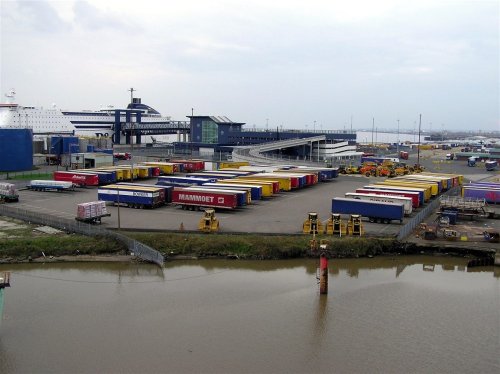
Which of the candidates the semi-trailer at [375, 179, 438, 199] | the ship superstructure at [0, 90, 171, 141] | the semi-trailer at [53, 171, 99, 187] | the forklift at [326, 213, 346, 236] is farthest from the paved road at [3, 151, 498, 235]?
the ship superstructure at [0, 90, 171, 141]

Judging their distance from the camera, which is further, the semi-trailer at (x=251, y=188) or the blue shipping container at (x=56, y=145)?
the blue shipping container at (x=56, y=145)

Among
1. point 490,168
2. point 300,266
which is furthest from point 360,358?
point 490,168

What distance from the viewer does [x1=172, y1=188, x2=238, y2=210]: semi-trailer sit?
27359mm

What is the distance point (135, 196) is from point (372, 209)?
1293 cm

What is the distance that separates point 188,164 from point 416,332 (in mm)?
36276

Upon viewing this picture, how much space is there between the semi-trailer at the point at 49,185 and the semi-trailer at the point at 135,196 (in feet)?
19.1

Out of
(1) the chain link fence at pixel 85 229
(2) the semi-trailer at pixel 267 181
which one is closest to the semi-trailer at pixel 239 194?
(2) the semi-trailer at pixel 267 181

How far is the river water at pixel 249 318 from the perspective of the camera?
1231 centimetres

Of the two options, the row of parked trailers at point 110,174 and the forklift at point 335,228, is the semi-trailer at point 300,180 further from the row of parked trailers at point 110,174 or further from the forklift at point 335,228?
the forklift at point 335,228

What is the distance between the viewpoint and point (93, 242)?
2141 centimetres

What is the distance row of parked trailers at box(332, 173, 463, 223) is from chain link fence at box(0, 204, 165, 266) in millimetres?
9990

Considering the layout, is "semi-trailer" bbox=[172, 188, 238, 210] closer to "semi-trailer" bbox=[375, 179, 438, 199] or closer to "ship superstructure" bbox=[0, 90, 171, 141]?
"semi-trailer" bbox=[375, 179, 438, 199]

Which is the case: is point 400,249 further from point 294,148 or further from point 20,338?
point 294,148

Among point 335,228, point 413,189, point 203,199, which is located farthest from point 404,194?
point 203,199
